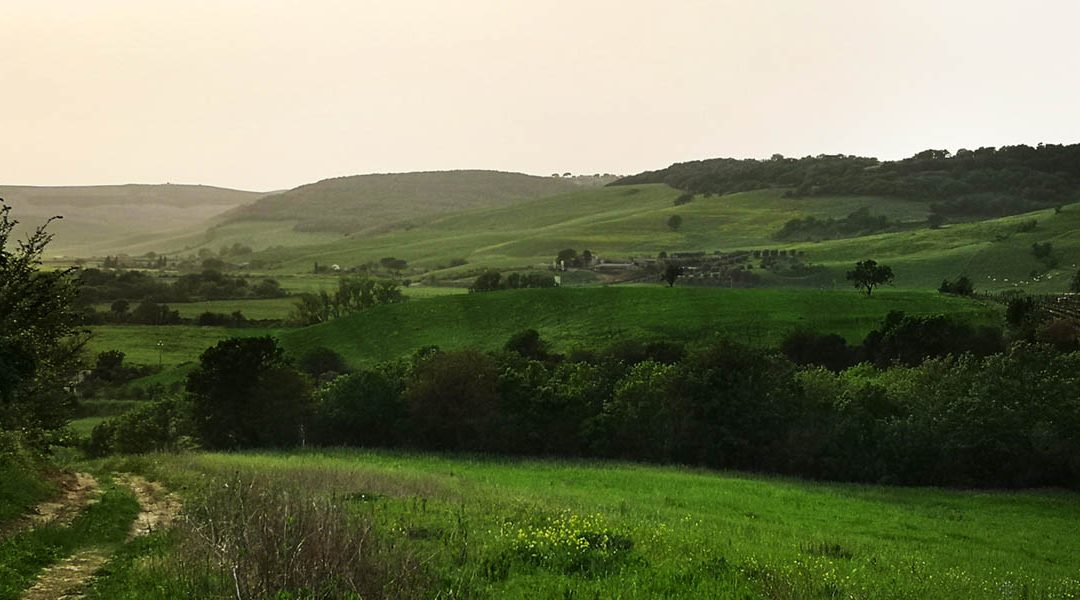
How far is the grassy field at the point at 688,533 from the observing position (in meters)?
17.6

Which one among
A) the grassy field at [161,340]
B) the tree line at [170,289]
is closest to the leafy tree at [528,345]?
the grassy field at [161,340]

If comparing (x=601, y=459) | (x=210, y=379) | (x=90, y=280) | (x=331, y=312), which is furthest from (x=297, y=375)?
(x=90, y=280)

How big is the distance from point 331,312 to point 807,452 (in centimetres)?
9547

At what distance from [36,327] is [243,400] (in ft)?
85.9

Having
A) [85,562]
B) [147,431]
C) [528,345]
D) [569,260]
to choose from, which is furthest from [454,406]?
[569,260]

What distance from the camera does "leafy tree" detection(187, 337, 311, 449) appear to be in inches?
2231

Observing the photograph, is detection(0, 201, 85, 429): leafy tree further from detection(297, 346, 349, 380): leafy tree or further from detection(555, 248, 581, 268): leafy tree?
detection(555, 248, 581, 268): leafy tree

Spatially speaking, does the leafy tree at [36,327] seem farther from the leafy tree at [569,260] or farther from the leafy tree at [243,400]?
the leafy tree at [569,260]

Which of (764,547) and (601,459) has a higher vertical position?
(764,547)

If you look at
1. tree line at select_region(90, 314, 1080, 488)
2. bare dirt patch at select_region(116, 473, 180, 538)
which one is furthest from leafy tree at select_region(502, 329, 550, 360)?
bare dirt patch at select_region(116, 473, 180, 538)

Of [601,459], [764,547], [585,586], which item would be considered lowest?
[601,459]

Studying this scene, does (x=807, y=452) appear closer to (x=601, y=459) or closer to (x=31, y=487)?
(x=601, y=459)

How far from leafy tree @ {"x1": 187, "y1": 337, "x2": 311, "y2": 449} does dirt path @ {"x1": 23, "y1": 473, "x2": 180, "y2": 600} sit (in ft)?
94.2

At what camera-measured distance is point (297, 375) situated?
2370 inches
